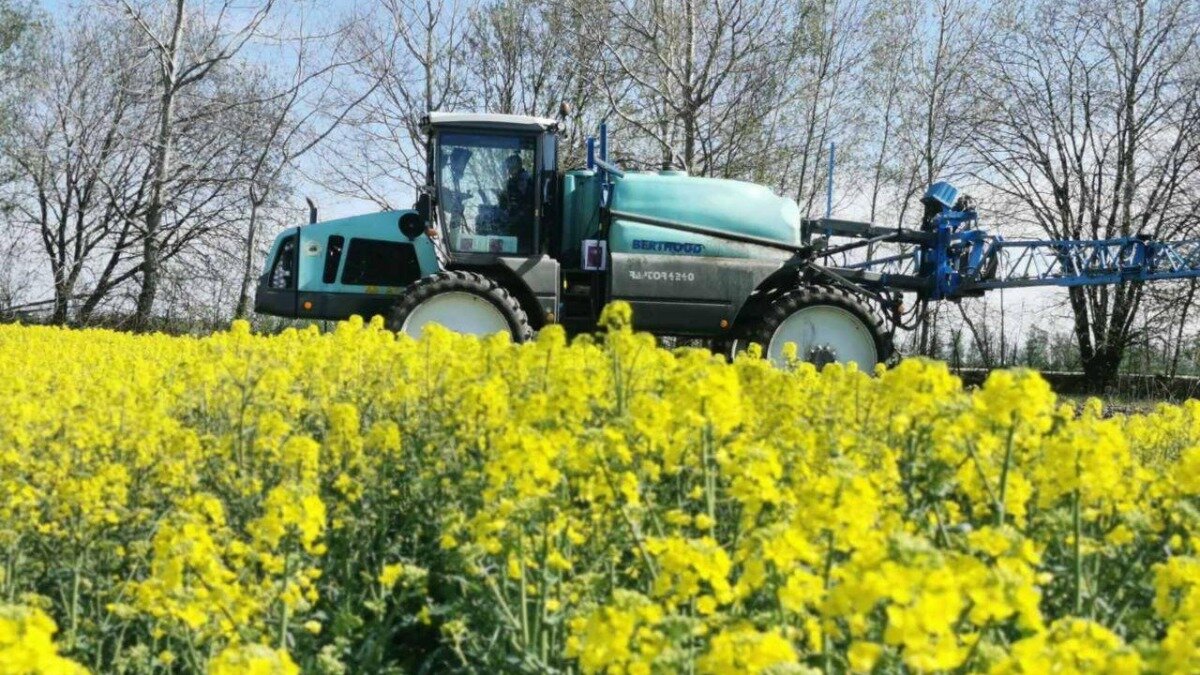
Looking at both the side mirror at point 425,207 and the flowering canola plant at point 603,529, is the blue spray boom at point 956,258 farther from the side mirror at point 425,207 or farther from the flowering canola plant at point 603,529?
the flowering canola plant at point 603,529

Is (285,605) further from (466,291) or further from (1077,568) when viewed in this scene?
(466,291)

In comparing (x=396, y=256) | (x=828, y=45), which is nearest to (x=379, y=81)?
(x=828, y=45)

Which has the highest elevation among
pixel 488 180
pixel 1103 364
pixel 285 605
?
pixel 488 180

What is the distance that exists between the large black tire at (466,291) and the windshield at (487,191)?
1.02 meters

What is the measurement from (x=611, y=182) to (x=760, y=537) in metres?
8.80

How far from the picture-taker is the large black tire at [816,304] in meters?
10.2

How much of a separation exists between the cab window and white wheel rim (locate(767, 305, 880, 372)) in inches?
201

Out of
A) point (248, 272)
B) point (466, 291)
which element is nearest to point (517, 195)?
point (466, 291)

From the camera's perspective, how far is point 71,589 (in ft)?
10.7

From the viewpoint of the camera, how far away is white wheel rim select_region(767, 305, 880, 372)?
10477mm

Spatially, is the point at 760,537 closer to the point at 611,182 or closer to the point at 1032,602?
the point at 1032,602

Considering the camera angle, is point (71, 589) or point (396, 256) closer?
point (71, 589)

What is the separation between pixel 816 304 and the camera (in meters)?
10.4

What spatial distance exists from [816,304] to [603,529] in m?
7.71
